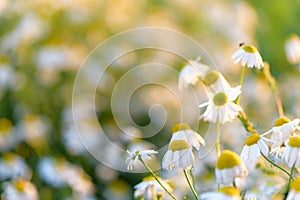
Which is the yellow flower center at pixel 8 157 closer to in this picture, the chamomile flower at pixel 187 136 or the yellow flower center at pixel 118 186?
the yellow flower center at pixel 118 186

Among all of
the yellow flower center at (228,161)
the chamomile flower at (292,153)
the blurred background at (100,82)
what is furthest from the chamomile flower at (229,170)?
the blurred background at (100,82)

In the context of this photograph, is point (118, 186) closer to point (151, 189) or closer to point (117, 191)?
point (117, 191)

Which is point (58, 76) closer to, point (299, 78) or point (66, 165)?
point (66, 165)

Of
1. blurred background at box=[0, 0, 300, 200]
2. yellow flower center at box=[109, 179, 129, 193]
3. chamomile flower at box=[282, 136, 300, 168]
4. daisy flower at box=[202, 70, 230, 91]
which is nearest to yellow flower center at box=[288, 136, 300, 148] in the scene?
chamomile flower at box=[282, 136, 300, 168]

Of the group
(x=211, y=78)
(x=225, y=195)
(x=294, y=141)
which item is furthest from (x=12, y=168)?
(x=225, y=195)

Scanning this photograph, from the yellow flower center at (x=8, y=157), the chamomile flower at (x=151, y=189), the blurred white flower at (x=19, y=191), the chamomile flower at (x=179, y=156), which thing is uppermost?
the yellow flower center at (x=8, y=157)

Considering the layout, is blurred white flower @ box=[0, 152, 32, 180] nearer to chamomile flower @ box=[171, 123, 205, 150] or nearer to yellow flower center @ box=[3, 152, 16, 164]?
yellow flower center @ box=[3, 152, 16, 164]

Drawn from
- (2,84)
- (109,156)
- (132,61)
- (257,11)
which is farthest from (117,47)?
(257,11)
